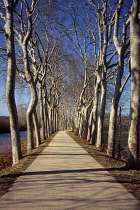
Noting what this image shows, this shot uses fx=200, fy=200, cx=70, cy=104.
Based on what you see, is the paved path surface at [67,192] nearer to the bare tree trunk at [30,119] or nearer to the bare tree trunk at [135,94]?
the bare tree trunk at [135,94]

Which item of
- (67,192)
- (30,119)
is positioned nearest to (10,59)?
(30,119)

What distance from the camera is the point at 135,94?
6965 mm

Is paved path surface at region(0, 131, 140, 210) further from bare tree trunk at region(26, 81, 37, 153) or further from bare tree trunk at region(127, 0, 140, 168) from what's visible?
bare tree trunk at region(26, 81, 37, 153)

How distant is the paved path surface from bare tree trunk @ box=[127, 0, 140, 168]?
1296 mm

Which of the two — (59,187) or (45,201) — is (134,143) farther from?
(45,201)

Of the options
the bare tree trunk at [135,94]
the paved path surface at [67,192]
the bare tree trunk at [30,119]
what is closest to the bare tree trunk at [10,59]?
the bare tree trunk at [30,119]

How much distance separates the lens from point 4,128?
3847 cm

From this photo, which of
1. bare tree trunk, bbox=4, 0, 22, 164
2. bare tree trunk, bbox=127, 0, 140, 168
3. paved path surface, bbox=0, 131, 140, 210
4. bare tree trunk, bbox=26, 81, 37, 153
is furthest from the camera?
bare tree trunk, bbox=26, 81, 37, 153

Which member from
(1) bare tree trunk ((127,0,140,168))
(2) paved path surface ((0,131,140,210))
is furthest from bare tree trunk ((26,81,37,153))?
(1) bare tree trunk ((127,0,140,168))

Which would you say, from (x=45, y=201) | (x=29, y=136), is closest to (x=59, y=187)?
(x=45, y=201)

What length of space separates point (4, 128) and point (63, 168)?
34.3 m

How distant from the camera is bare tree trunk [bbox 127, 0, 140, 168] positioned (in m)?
6.86

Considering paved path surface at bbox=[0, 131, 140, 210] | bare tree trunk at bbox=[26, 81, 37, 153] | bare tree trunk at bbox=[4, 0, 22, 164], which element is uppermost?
bare tree trunk at bbox=[4, 0, 22, 164]

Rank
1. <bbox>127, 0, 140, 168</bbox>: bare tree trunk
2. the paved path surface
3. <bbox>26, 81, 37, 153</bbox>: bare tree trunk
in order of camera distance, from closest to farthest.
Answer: the paved path surface, <bbox>127, 0, 140, 168</bbox>: bare tree trunk, <bbox>26, 81, 37, 153</bbox>: bare tree trunk
